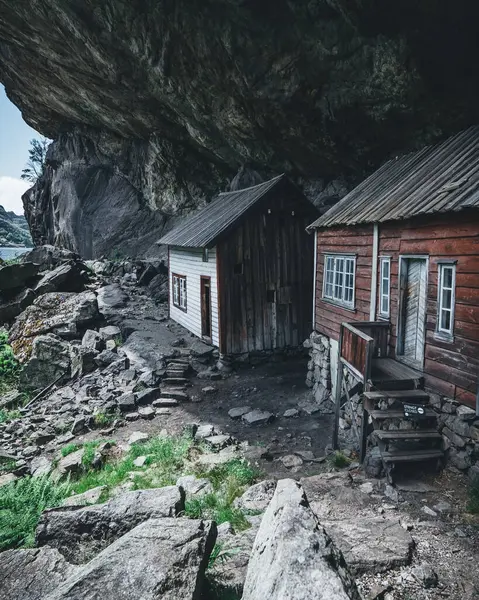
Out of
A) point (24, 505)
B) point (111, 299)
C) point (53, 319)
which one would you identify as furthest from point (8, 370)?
point (24, 505)

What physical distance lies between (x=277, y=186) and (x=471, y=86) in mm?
6913

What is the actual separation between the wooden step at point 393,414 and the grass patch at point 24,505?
5878mm

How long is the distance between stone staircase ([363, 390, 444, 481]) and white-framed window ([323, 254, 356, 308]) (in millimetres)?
3881

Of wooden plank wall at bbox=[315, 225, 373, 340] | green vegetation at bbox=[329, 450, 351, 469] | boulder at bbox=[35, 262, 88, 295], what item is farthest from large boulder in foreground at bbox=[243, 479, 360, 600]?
boulder at bbox=[35, 262, 88, 295]

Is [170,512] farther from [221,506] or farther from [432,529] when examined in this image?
[432,529]

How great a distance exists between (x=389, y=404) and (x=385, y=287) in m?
2.90

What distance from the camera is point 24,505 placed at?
282 inches

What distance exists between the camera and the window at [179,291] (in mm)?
19766

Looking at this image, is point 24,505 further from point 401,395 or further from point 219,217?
point 219,217

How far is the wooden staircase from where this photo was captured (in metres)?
7.48

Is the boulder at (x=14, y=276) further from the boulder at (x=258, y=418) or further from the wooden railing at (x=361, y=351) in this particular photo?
the wooden railing at (x=361, y=351)

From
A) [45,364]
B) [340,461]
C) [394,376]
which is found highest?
Answer: [394,376]

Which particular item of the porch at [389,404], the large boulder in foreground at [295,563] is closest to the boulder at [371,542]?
the large boulder in foreground at [295,563]

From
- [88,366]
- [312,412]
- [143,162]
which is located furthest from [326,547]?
[143,162]
